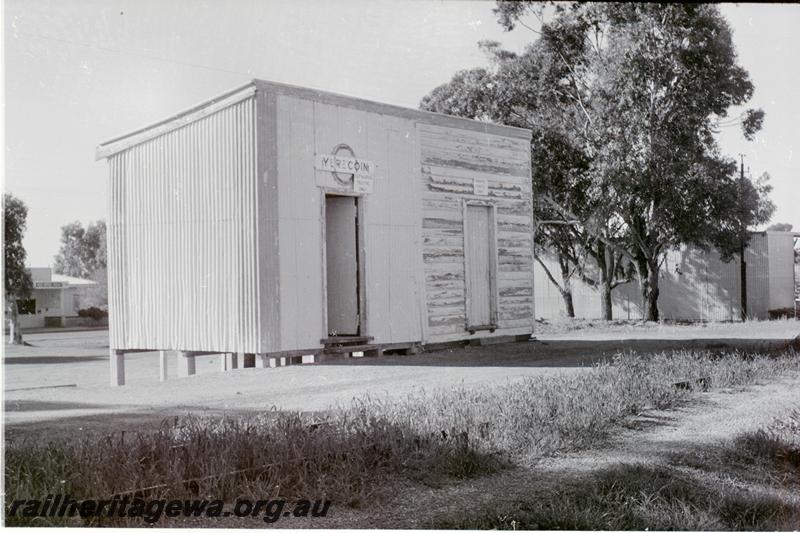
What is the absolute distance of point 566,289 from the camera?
33.4m

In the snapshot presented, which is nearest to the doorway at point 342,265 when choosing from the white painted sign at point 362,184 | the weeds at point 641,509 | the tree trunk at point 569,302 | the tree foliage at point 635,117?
the white painted sign at point 362,184

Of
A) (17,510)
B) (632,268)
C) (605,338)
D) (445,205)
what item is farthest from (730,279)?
(17,510)

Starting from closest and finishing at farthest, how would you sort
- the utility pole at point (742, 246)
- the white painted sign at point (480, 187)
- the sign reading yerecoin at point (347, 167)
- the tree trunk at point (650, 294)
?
the sign reading yerecoin at point (347, 167)
the white painted sign at point (480, 187)
the utility pole at point (742, 246)
the tree trunk at point (650, 294)

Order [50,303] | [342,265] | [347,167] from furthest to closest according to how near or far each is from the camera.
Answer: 1. [50,303]
2. [342,265]
3. [347,167]

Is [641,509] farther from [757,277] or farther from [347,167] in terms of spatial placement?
[757,277]

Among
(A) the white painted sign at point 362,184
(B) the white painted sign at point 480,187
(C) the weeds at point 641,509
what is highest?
(B) the white painted sign at point 480,187

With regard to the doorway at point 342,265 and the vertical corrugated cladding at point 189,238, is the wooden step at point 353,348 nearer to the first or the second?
the doorway at point 342,265

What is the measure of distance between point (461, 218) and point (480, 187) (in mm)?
912

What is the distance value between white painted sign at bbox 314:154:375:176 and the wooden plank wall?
1.51m

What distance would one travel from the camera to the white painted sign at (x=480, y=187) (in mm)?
16047

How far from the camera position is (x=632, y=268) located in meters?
31.6

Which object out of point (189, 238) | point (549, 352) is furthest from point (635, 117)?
point (189, 238)

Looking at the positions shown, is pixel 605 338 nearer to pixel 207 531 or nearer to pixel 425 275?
pixel 425 275

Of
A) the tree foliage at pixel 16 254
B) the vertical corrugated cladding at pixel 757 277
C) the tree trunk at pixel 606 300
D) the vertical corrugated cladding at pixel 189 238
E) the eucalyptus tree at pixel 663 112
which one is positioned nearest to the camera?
the tree foliage at pixel 16 254
